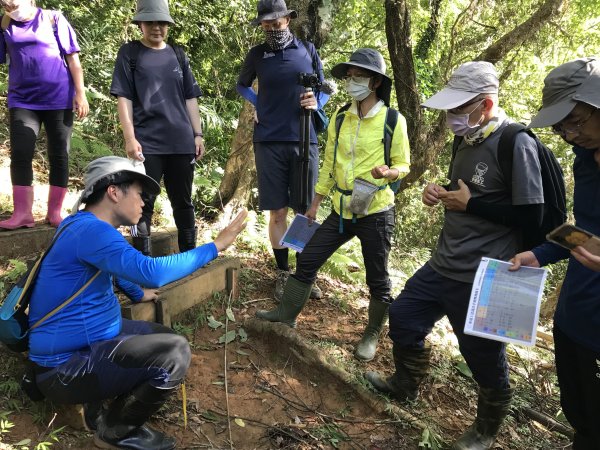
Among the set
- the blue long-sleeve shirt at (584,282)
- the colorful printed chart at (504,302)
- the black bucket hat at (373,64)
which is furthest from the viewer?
the black bucket hat at (373,64)

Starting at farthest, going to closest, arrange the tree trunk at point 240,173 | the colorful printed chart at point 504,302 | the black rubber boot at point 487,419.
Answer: the tree trunk at point 240,173 → the black rubber boot at point 487,419 → the colorful printed chart at point 504,302

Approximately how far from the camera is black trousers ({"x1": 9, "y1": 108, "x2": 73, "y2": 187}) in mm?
4086

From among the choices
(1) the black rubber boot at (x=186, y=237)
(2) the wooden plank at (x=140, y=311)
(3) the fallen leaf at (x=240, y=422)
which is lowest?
(3) the fallen leaf at (x=240, y=422)

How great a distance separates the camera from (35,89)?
13.3 feet

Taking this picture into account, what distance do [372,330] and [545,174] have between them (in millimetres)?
2056

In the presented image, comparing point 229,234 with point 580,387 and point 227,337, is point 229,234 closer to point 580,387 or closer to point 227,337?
point 227,337

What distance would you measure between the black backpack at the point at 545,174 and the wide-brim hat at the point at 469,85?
0.27 m

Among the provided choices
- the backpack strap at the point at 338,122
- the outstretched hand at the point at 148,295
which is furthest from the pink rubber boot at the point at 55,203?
the backpack strap at the point at 338,122

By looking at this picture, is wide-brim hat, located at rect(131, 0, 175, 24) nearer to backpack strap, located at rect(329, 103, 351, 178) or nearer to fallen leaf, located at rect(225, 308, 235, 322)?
backpack strap, located at rect(329, 103, 351, 178)

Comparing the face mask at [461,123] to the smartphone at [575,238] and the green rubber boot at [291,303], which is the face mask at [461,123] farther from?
the green rubber boot at [291,303]

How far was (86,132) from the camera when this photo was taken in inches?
301

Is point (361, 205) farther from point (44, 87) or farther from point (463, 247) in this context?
point (44, 87)

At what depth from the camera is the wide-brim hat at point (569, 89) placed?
6.59 ft

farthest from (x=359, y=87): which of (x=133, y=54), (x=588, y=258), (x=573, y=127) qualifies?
(x=588, y=258)
